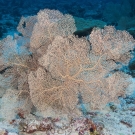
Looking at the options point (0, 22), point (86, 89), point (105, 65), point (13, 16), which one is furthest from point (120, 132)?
point (13, 16)

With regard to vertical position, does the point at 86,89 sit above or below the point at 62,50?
below

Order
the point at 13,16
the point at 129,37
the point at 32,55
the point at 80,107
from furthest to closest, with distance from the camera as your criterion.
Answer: the point at 13,16, the point at 32,55, the point at 80,107, the point at 129,37

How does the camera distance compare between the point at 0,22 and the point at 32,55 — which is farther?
the point at 0,22

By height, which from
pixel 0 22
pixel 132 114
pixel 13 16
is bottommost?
pixel 132 114

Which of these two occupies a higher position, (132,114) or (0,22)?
(0,22)

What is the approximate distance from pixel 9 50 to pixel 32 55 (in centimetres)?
50

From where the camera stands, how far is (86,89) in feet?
12.7

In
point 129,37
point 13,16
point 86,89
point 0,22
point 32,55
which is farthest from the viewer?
point 13,16

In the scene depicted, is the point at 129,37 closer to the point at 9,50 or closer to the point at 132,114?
the point at 132,114

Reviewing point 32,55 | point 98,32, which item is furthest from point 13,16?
point 98,32

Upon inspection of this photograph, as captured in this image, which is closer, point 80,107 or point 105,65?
point 105,65

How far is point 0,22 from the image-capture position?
1728 cm

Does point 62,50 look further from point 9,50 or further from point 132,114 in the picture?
point 132,114

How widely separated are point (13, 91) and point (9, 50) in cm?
92
